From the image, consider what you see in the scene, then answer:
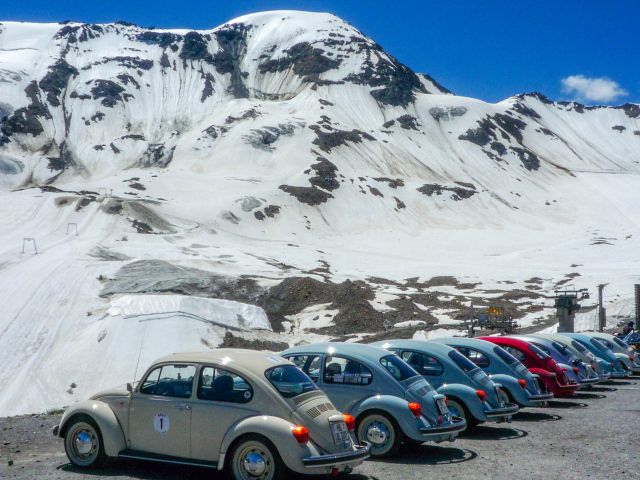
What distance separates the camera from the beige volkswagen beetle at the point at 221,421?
8.93m

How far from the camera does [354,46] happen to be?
164 meters

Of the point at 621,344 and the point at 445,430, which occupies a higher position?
the point at 621,344

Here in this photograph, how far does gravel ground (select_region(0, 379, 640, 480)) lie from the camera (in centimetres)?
1007

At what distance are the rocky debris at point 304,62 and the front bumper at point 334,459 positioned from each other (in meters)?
146

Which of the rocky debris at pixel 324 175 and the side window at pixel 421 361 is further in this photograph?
the rocky debris at pixel 324 175

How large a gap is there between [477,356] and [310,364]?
5130mm

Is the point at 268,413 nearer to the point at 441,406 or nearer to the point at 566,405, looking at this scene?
the point at 441,406

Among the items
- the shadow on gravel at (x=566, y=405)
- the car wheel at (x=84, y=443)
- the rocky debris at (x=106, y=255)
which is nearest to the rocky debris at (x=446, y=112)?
the rocky debris at (x=106, y=255)

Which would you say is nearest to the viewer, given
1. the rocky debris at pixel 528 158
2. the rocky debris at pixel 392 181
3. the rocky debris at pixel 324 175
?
the rocky debris at pixel 324 175

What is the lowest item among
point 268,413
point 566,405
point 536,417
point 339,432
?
point 536,417

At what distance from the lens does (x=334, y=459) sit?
8.91m

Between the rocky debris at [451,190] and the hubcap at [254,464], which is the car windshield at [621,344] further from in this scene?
the rocky debris at [451,190]

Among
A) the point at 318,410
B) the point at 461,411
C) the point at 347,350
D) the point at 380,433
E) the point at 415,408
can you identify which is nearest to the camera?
the point at 318,410

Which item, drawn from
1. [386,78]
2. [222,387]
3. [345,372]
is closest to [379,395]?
[345,372]
